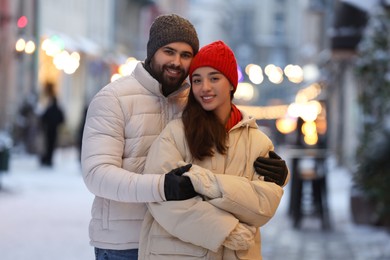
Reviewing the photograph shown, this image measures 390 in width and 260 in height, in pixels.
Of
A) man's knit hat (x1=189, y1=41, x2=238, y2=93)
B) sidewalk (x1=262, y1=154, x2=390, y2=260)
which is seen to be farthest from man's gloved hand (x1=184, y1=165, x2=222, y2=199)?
sidewalk (x1=262, y1=154, x2=390, y2=260)

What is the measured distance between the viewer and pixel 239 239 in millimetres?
3951

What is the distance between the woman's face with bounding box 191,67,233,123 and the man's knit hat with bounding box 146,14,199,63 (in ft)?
0.69

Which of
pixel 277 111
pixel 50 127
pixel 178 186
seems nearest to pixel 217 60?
pixel 178 186

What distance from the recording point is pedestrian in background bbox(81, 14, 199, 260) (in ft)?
13.4

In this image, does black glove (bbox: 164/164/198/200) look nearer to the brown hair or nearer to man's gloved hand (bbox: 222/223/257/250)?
the brown hair

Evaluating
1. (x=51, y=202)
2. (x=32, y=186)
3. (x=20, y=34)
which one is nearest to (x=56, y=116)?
(x=20, y=34)

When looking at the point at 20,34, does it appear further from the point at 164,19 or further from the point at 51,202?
the point at 164,19

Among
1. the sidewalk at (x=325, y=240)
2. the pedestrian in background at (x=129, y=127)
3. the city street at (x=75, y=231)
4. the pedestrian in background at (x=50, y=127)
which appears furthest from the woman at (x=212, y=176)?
the pedestrian in background at (x=50, y=127)

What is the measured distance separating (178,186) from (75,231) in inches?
318

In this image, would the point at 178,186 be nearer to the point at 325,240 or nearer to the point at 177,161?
the point at 177,161

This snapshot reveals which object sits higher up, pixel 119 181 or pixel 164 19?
pixel 164 19

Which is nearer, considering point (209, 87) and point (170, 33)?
point (209, 87)

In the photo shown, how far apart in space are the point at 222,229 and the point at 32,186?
47.1 ft

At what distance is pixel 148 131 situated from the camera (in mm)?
4238
